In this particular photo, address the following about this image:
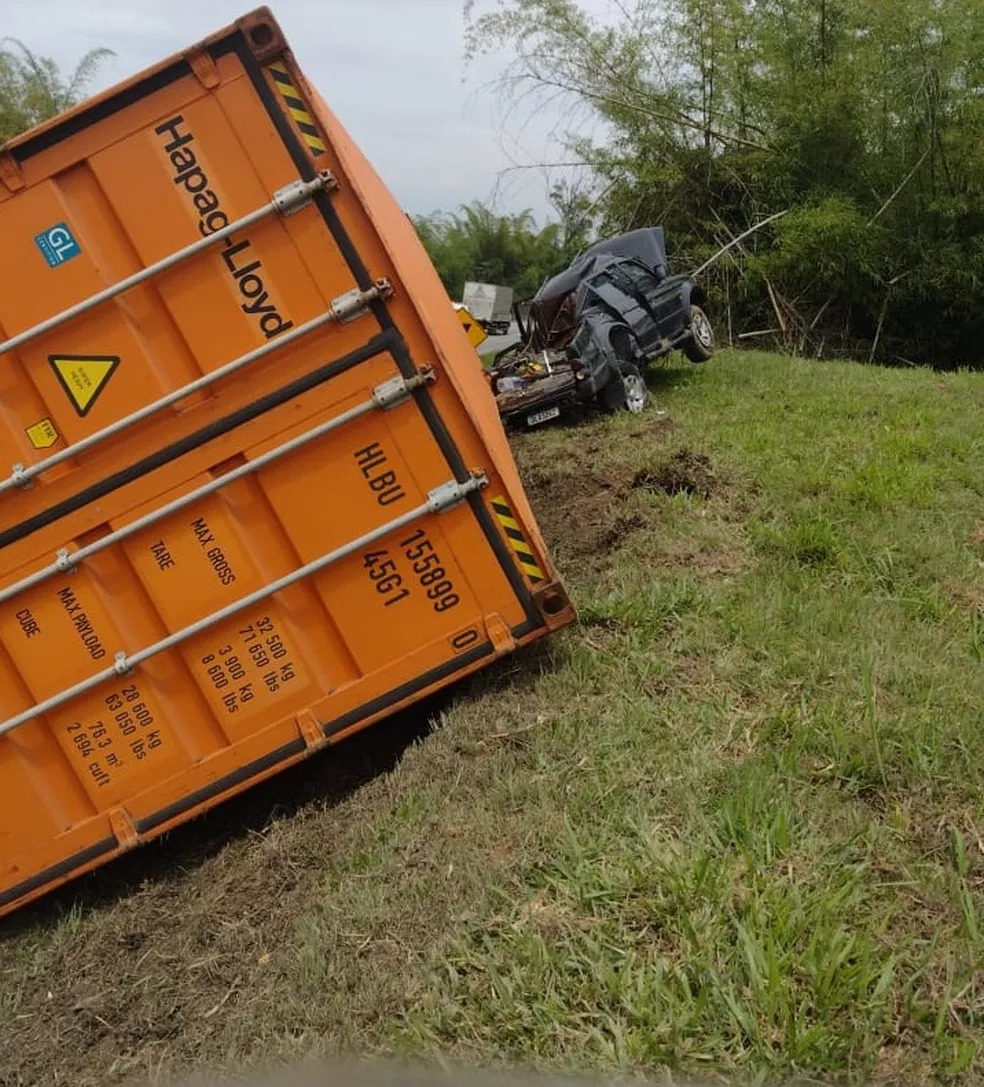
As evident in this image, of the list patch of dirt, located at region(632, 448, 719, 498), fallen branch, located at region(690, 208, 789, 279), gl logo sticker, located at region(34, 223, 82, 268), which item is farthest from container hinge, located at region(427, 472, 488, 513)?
fallen branch, located at region(690, 208, 789, 279)

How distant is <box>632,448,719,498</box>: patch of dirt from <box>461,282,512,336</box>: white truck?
693cm

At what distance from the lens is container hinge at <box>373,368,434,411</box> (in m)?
3.37

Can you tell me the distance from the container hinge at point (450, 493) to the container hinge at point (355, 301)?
70 cm

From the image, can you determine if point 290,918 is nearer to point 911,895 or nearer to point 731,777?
point 731,777

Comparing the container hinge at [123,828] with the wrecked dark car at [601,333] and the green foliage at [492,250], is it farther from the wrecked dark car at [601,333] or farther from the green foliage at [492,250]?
the green foliage at [492,250]

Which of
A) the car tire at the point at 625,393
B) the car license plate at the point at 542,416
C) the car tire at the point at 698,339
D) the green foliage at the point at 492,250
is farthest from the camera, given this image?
the green foliage at the point at 492,250

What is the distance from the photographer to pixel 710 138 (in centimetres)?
1502

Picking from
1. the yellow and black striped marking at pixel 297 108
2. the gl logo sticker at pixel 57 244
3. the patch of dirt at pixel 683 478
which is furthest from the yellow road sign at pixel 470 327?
the gl logo sticker at pixel 57 244

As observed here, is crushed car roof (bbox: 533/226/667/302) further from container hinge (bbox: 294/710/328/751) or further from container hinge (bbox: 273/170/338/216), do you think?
container hinge (bbox: 294/710/328/751)

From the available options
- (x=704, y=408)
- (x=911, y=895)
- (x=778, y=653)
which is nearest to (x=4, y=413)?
(x=778, y=653)

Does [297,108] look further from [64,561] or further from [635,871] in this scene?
[635,871]

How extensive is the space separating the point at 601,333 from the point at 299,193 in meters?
5.89

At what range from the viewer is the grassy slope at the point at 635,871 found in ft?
6.88

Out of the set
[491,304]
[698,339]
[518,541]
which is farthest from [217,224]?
[491,304]
